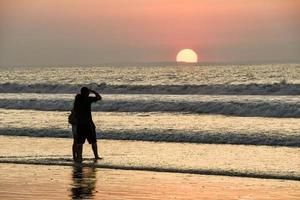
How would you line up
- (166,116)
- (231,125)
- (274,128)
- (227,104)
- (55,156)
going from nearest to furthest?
1. (55,156)
2. (274,128)
3. (231,125)
4. (166,116)
5. (227,104)

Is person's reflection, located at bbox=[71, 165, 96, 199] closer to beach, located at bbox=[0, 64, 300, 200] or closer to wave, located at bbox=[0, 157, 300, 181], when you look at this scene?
beach, located at bbox=[0, 64, 300, 200]

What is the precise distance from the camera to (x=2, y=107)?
38.9 m

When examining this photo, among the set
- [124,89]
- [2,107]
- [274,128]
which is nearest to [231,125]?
[274,128]

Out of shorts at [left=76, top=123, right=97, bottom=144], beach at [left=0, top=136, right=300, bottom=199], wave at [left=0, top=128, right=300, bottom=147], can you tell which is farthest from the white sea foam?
shorts at [left=76, top=123, right=97, bottom=144]

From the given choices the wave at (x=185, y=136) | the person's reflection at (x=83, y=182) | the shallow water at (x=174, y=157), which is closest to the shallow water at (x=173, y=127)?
the wave at (x=185, y=136)

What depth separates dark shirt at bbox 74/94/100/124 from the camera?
16203mm

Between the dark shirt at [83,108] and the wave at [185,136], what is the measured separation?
18.5 feet

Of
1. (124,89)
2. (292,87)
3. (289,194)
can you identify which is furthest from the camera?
(124,89)

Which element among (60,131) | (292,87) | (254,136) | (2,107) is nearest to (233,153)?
(254,136)

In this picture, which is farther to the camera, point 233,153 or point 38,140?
point 38,140

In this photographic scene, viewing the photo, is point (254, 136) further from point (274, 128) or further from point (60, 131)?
point (60, 131)

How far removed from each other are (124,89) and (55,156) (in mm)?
36915

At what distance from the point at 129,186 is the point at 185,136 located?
31.5 feet

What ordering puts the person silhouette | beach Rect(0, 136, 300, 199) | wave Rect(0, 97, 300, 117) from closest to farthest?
beach Rect(0, 136, 300, 199)
the person silhouette
wave Rect(0, 97, 300, 117)
